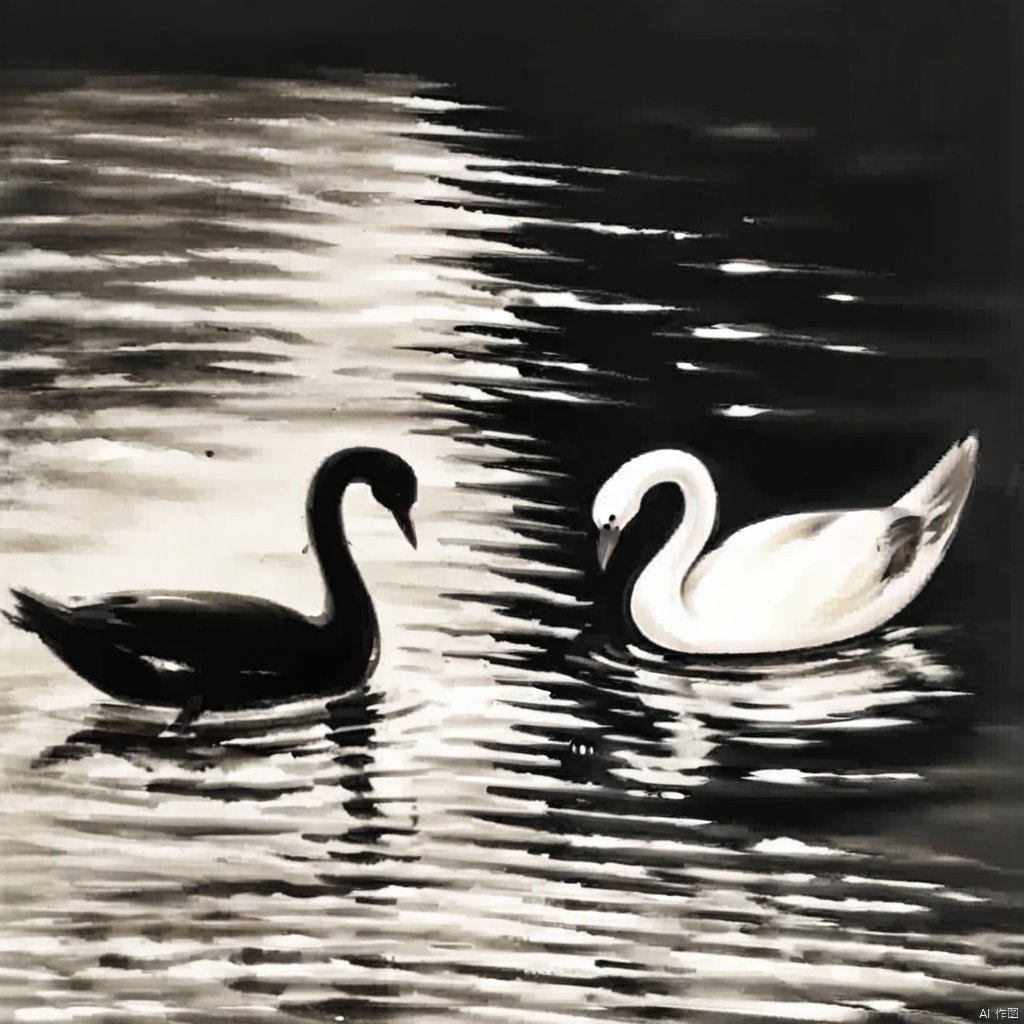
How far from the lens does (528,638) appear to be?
0.76m

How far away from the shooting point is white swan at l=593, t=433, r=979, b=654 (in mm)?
749

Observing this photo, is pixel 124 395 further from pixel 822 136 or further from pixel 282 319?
pixel 822 136

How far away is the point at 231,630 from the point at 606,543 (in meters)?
0.27

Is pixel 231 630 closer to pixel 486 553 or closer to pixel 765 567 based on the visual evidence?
pixel 486 553

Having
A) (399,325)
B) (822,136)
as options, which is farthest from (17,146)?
(822,136)

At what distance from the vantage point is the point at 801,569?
750mm

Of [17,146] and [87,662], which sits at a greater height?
[17,146]

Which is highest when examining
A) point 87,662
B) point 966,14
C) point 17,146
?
point 966,14

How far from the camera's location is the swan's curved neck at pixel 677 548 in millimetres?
750

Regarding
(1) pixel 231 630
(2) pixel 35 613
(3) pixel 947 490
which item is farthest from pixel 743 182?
(2) pixel 35 613

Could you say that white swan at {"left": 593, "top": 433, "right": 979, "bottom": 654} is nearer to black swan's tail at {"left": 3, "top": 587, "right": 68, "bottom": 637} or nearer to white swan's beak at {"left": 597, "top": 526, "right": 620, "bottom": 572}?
white swan's beak at {"left": 597, "top": 526, "right": 620, "bottom": 572}

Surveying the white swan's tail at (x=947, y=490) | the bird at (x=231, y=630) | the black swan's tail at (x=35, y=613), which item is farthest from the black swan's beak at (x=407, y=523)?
the white swan's tail at (x=947, y=490)

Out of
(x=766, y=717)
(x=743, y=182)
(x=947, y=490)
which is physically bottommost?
(x=766, y=717)

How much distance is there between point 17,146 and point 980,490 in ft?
2.38
